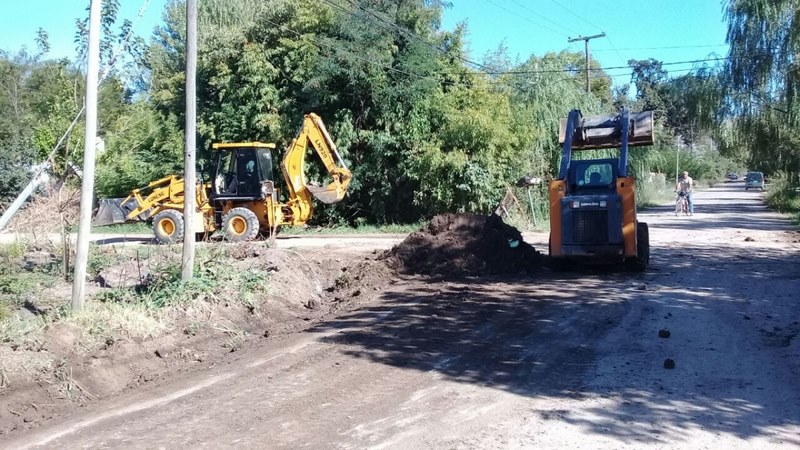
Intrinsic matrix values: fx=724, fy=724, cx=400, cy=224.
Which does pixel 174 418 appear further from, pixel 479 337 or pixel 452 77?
pixel 452 77

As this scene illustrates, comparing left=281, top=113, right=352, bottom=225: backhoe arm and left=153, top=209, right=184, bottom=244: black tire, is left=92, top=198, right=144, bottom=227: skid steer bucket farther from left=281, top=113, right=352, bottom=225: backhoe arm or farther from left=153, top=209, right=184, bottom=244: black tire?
left=281, top=113, right=352, bottom=225: backhoe arm

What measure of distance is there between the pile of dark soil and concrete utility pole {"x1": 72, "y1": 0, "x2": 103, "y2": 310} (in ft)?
22.8

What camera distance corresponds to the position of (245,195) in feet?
71.3

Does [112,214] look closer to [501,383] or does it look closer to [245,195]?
[245,195]

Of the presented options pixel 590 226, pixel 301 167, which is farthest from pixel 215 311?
pixel 301 167

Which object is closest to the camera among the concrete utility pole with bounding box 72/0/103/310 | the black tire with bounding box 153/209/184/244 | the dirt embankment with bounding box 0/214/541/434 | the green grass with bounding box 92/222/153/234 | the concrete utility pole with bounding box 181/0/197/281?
the dirt embankment with bounding box 0/214/541/434

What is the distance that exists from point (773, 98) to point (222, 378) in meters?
35.1

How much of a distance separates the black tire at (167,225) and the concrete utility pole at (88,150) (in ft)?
43.6

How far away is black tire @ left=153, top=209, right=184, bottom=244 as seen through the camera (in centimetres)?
2202

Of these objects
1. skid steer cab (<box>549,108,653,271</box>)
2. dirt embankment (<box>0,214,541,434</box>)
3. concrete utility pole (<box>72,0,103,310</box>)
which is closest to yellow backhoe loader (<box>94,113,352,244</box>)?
dirt embankment (<box>0,214,541,434</box>)

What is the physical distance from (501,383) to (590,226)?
7.21 metres

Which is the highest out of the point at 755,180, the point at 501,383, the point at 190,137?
the point at 755,180

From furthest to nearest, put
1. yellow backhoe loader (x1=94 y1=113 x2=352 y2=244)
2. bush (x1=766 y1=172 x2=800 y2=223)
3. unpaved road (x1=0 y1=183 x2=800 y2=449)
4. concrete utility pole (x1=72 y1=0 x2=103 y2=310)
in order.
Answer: bush (x1=766 y1=172 x2=800 y2=223) → yellow backhoe loader (x1=94 y1=113 x2=352 y2=244) → concrete utility pole (x1=72 y1=0 x2=103 y2=310) → unpaved road (x1=0 y1=183 x2=800 y2=449)

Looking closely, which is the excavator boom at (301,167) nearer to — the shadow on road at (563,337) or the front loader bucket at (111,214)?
the front loader bucket at (111,214)
